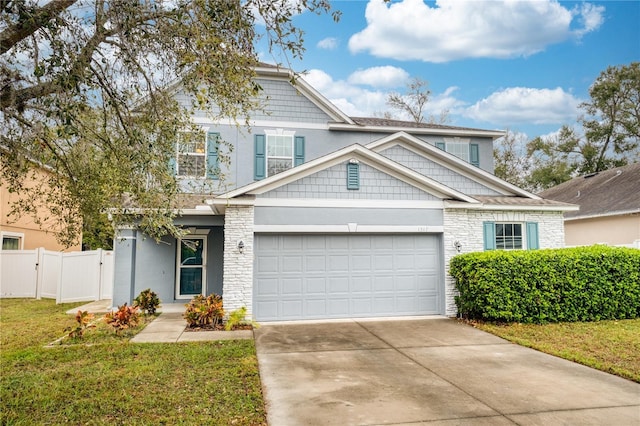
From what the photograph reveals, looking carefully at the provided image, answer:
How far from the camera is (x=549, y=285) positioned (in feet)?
33.3

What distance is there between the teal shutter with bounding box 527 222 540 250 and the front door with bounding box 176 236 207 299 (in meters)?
9.65

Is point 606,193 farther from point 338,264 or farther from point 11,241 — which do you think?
point 11,241

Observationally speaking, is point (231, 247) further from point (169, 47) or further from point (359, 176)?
point (169, 47)

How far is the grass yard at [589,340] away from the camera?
680 centimetres

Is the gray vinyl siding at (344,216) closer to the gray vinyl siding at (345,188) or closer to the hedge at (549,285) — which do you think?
the gray vinyl siding at (345,188)

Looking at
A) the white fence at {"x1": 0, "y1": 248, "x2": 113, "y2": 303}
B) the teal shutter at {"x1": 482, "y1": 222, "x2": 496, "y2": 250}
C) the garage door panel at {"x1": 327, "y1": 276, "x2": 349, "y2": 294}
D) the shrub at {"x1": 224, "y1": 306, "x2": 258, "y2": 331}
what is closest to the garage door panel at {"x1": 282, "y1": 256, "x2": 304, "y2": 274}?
the garage door panel at {"x1": 327, "y1": 276, "x2": 349, "y2": 294}

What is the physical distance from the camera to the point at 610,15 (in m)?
13.6

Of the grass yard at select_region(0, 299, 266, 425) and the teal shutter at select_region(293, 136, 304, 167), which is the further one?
the teal shutter at select_region(293, 136, 304, 167)

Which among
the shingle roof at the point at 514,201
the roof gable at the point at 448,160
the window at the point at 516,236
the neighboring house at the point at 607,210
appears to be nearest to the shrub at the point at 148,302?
the roof gable at the point at 448,160

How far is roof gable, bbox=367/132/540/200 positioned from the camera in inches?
528

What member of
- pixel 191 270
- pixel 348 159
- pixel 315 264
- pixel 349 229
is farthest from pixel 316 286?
pixel 191 270

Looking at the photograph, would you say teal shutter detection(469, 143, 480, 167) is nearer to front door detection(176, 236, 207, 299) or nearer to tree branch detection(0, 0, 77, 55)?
front door detection(176, 236, 207, 299)

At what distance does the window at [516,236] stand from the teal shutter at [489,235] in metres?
0.14

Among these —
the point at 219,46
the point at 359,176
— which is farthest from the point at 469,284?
the point at 219,46
